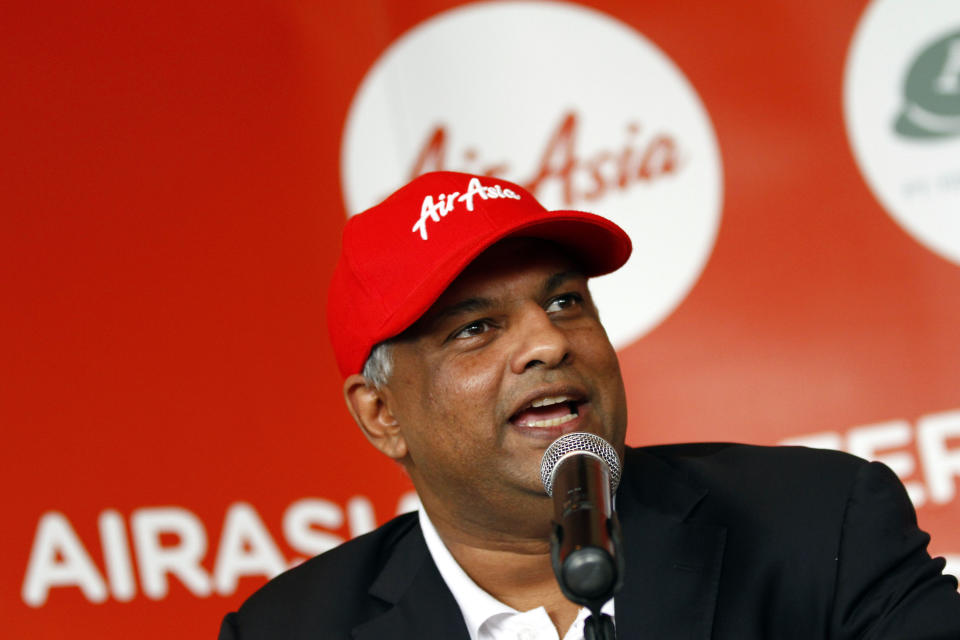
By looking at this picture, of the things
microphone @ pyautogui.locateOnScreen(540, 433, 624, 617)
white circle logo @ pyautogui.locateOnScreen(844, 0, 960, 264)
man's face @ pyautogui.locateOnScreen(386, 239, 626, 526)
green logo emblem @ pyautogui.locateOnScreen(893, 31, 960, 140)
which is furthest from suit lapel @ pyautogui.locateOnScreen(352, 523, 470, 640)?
green logo emblem @ pyautogui.locateOnScreen(893, 31, 960, 140)

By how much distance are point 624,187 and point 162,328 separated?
1133 mm

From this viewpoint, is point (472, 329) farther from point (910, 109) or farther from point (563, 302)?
point (910, 109)

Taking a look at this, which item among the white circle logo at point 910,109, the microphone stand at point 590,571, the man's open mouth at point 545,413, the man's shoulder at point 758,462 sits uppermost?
the white circle logo at point 910,109

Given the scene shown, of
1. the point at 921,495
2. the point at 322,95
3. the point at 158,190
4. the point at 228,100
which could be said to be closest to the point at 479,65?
the point at 322,95

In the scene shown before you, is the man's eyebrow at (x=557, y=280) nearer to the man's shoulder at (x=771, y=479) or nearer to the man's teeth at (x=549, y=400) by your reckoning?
the man's teeth at (x=549, y=400)

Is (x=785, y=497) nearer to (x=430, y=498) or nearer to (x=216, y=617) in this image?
(x=430, y=498)

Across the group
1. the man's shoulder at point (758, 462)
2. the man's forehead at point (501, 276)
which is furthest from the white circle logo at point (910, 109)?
the man's forehead at point (501, 276)

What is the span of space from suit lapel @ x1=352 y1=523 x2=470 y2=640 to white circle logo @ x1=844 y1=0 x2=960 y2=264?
1.43m

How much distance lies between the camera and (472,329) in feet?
5.35

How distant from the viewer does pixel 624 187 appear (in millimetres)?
2668

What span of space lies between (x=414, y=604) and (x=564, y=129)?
131 centimetres

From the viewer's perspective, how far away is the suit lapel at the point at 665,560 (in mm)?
1575

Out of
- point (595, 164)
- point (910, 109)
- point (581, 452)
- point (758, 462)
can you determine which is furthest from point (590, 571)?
point (910, 109)

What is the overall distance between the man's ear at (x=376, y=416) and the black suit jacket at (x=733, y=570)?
0.19 m
